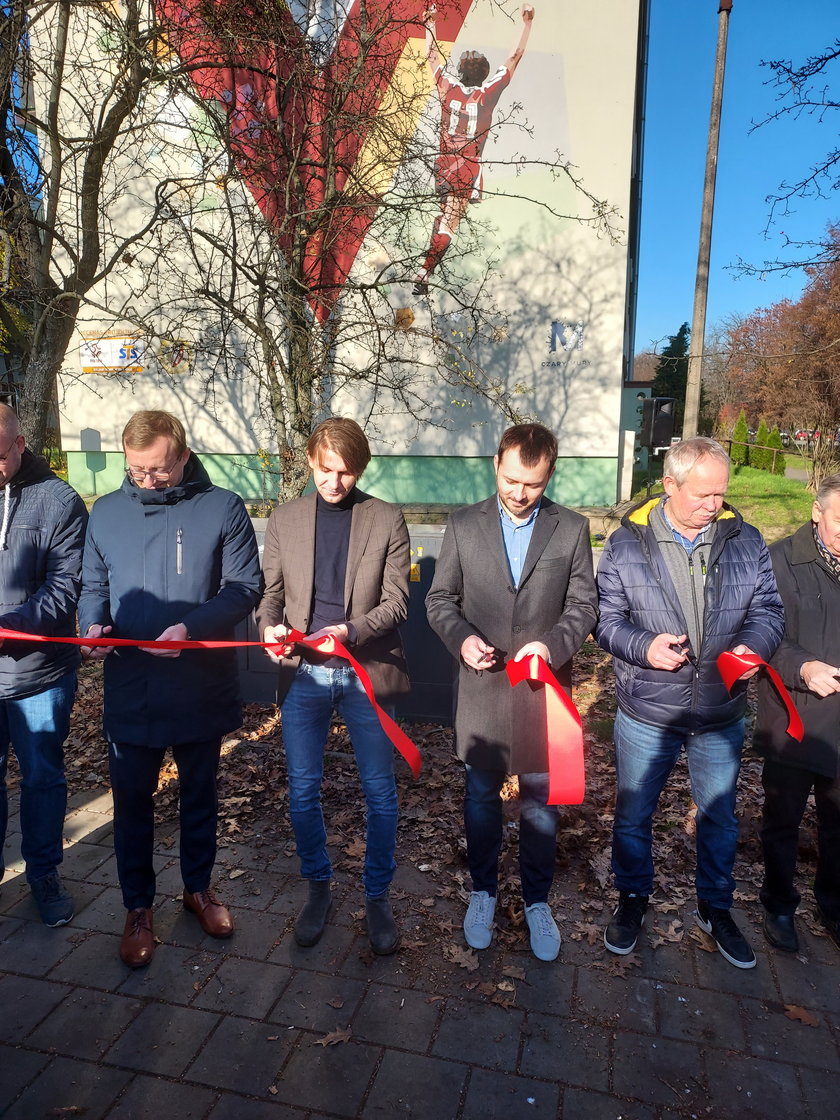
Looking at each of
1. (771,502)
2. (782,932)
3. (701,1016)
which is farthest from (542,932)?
(771,502)

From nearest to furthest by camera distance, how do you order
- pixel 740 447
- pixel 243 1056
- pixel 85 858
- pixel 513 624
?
pixel 243 1056 → pixel 513 624 → pixel 85 858 → pixel 740 447

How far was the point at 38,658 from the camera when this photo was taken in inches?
128

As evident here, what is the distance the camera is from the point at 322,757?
3189mm

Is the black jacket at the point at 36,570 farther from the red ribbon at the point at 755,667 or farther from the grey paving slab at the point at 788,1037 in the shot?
the grey paving slab at the point at 788,1037

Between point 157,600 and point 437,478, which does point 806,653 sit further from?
point 437,478

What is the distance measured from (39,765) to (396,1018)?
1884mm

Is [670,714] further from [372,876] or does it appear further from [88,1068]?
[88,1068]

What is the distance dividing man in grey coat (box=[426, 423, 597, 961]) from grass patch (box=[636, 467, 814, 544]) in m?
9.69

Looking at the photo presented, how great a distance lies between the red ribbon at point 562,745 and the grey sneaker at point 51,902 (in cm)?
226

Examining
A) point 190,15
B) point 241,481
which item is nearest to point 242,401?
point 241,481

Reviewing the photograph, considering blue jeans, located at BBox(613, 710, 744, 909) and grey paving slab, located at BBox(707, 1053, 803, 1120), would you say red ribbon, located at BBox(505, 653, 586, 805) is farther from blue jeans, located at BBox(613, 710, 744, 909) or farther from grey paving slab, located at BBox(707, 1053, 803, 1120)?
grey paving slab, located at BBox(707, 1053, 803, 1120)

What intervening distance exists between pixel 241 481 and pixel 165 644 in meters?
13.7

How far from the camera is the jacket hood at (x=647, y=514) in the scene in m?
3.02

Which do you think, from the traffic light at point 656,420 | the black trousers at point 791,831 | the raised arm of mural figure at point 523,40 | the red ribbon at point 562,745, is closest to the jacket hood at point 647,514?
the red ribbon at point 562,745
